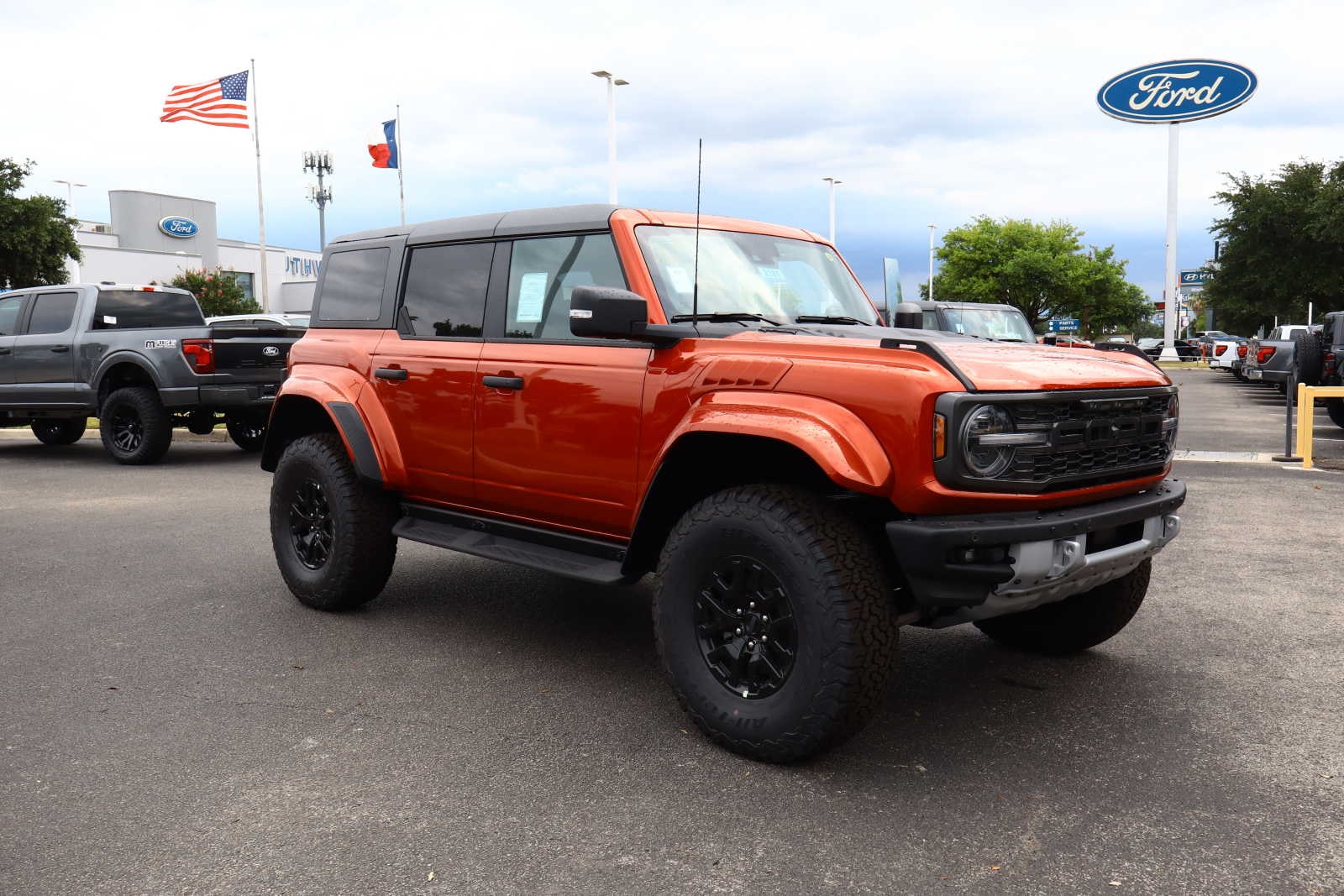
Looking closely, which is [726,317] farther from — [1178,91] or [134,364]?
[1178,91]

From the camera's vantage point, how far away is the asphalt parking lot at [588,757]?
3006 millimetres

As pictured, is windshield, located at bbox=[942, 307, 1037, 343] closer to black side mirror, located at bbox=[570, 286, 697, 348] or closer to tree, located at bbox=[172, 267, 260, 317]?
black side mirror, located at bbox=[570, 286, 697, 348]

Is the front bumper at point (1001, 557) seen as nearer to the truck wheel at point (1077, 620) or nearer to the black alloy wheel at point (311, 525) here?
the truck wheel at point (1077, 620)

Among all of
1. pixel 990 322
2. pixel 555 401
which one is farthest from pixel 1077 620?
pixel 990 322

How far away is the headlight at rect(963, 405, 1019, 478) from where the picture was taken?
3.37 meters

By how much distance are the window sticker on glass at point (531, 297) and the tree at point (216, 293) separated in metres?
36.5

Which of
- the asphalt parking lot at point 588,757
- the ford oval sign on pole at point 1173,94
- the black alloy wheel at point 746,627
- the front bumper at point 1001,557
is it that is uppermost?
the ford oval sign on pole at point 1173,94

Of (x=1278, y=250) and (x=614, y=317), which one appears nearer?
(x=614, y=317)

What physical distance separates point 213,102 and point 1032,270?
52048mm

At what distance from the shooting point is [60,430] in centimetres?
1500

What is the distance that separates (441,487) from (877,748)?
92.4 inches

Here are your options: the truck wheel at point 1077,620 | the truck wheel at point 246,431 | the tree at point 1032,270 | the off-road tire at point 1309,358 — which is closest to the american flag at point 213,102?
the truck wheel at point 246,431

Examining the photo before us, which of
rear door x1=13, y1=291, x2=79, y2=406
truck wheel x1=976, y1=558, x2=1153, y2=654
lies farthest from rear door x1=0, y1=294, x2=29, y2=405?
truck wheel x1=976, y1=558, x2=1153, y2=654

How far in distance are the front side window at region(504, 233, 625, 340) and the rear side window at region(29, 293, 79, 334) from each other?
406 inches
